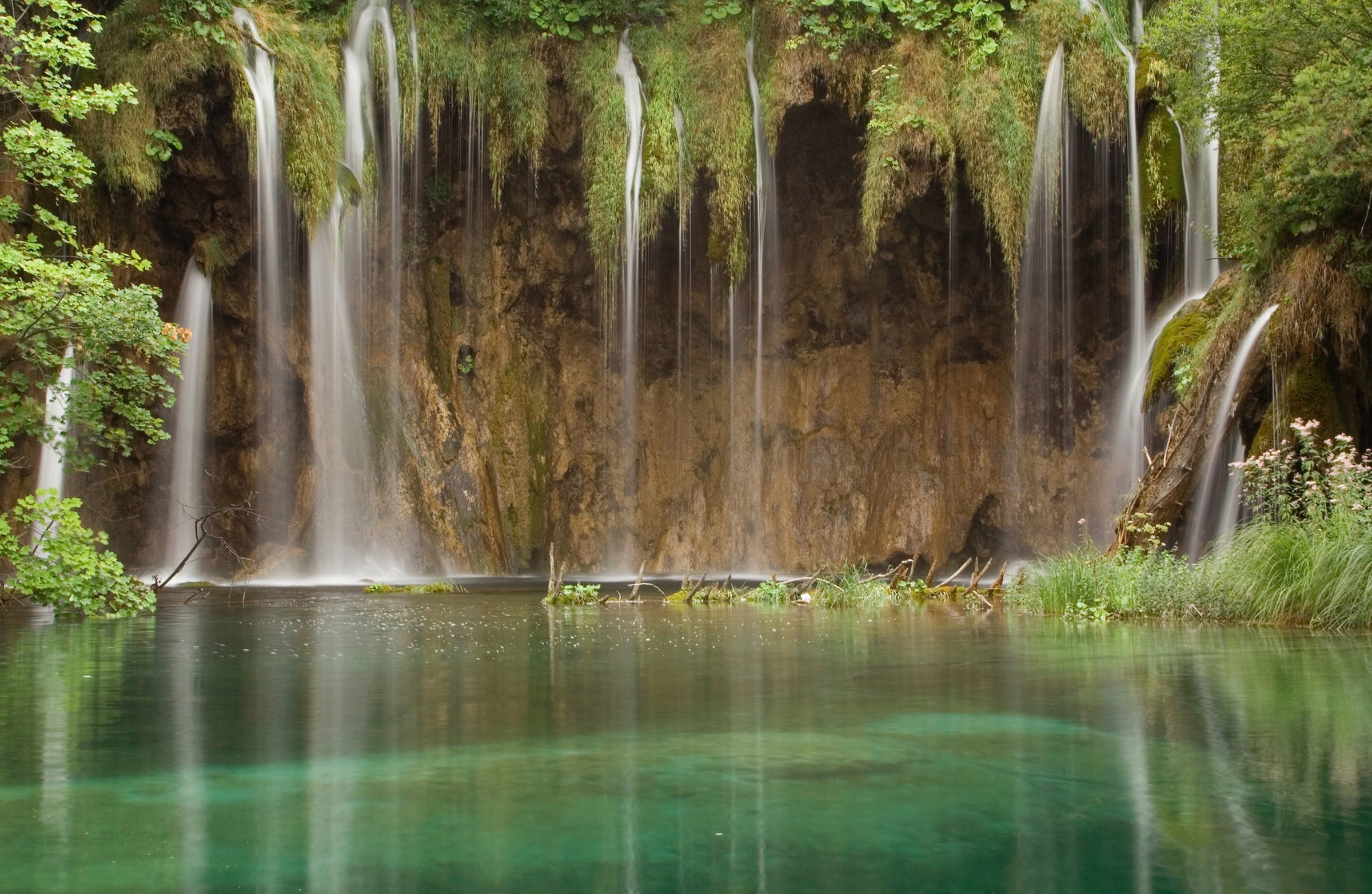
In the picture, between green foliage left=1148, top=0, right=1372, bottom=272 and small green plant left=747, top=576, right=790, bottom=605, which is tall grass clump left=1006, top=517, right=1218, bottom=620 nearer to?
small green plant left=747, top=576, right=790, bottom=605

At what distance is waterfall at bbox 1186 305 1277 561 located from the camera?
501 inches

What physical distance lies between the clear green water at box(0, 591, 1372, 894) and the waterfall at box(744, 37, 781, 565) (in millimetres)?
14926

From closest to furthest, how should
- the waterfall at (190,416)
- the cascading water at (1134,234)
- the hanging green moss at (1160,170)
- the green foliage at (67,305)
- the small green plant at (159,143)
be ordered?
1. the green foliage at (67,305)
2. the small green plant at (159,143)
3. the hanging green moss at (1160,170)
4. the cascading water at (1134,234)
5. the waterfall at (190,416)

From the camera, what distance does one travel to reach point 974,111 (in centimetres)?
1978

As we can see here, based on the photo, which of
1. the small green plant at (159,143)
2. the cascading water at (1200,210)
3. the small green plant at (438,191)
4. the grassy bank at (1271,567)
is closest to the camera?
the grassy bank at (1271,567)

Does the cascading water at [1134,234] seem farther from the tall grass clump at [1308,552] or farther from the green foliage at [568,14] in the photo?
the green foliage at [568,14]

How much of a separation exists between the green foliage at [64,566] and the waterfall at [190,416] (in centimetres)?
886

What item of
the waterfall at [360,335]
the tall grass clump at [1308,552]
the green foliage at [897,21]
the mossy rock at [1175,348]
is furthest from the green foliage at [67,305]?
the green foliage at [897,21]

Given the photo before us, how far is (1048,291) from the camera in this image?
67.3 feet

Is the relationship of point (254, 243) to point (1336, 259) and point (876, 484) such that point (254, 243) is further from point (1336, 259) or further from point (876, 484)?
point (1336, 259)

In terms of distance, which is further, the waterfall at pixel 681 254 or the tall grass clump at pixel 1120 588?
the waterfall at pixel 681 254

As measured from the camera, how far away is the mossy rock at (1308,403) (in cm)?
1213

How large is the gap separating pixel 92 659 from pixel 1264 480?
9.29m

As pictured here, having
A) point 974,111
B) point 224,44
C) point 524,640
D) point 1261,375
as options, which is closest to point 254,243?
point 224,44
